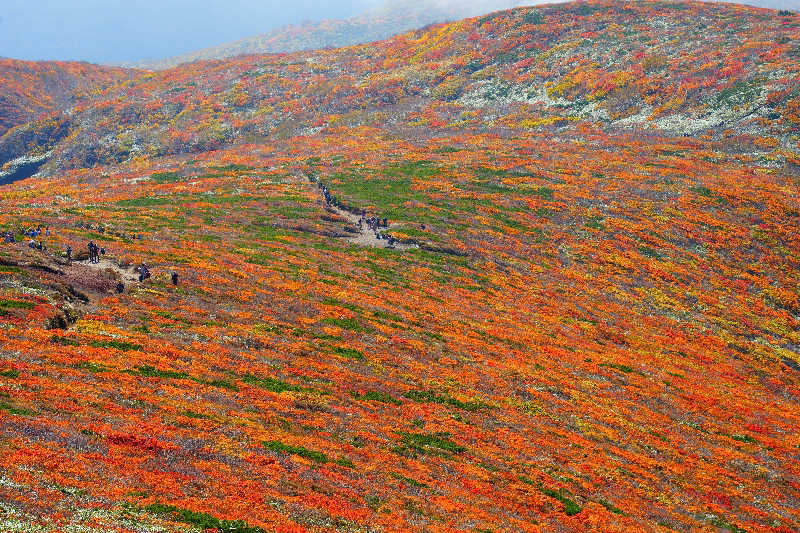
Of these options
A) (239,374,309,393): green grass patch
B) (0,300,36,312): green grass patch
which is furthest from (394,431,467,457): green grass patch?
(0,300,36,312): green grass patch

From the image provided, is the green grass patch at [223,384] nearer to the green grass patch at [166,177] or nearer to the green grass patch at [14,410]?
the green grass patch at [14,410]

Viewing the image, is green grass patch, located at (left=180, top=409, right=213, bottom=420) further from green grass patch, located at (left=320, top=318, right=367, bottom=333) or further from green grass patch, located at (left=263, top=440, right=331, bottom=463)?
green grass patch, located at (left=320, top=318, right=367, bottom=333)

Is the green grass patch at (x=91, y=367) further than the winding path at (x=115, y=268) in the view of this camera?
No

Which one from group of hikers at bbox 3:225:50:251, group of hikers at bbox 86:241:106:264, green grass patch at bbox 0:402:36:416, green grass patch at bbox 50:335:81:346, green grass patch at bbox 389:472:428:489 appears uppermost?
A: group of hikers at bbox 3:225:50:251

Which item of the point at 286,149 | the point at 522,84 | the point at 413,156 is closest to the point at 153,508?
the point at 413,156

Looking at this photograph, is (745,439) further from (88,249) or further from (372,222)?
(88,249)

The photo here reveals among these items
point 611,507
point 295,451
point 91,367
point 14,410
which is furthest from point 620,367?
point 14,410

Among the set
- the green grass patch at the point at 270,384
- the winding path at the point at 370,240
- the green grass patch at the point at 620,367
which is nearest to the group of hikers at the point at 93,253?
the green grass patch at the point at 270,384

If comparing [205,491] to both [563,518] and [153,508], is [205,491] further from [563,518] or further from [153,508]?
[563,518]
